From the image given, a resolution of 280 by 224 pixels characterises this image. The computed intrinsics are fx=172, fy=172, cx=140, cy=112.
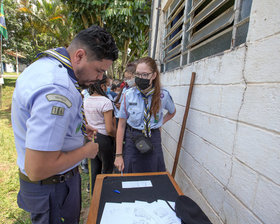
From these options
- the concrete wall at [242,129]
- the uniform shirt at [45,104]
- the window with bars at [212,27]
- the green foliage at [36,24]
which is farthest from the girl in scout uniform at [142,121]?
the green foliage at [36,24]

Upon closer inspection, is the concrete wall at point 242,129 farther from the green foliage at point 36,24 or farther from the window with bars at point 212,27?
the green foliage at point 36,24

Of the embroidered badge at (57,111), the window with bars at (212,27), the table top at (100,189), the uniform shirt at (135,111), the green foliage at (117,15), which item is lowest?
the table top at (100,189)

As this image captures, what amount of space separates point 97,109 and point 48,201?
4.36 ft

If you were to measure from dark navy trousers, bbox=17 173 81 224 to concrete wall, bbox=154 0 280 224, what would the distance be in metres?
1.10

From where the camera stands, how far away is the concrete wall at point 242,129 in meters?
0.90

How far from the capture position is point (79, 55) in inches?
41.2

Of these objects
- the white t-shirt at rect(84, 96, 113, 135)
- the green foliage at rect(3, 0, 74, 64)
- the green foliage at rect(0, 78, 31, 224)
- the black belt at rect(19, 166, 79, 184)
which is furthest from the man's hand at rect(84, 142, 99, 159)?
the green foliage at rect(3, 0, 74, 64)

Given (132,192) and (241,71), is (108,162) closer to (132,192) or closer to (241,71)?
(132,192)

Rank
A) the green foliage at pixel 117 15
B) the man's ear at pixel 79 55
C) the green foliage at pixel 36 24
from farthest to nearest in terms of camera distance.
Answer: the green foliage at pixel 36 24 → the green foliage at pixel 117 15 → the man's ear at pixel 79 55

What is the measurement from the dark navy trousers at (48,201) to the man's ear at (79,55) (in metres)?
0.78

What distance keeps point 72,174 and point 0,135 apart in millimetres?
5538

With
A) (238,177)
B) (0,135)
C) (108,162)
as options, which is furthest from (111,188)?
(0,135)

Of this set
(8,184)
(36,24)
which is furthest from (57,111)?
(36,24)

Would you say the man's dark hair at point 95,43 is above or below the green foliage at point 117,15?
below
